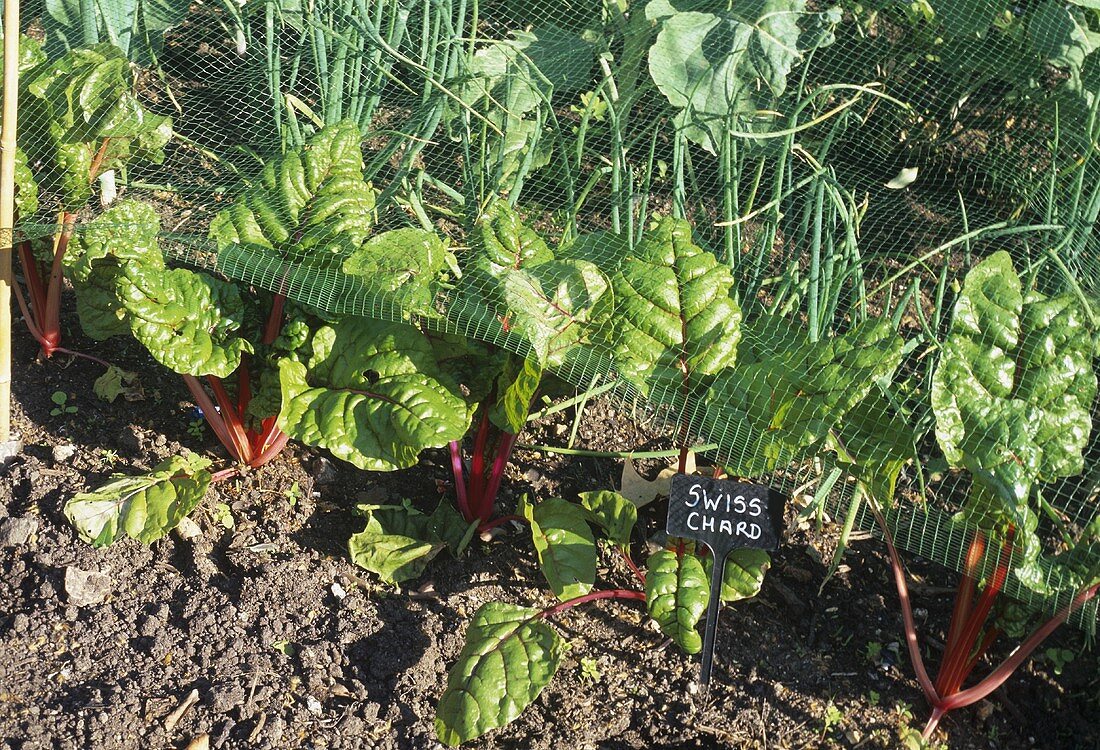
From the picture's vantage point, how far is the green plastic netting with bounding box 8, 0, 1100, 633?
6.11 ft

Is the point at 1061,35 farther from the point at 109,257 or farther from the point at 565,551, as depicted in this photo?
the point at 109,257

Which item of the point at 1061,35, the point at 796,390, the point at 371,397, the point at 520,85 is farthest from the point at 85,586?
the point at 1061,35

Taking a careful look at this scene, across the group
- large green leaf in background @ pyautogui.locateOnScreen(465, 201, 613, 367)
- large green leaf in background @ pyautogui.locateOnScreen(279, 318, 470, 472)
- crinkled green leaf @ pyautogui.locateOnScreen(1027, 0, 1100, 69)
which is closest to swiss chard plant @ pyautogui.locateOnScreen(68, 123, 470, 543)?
large green leaf in background @ pyautogui.locateOnScreen(279, 318, 470, 472)

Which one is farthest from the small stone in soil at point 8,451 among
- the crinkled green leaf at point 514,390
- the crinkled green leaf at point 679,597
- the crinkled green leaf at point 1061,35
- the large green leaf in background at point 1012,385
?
the crinkled green leaf at point 1061,35

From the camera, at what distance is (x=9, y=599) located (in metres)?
1.74

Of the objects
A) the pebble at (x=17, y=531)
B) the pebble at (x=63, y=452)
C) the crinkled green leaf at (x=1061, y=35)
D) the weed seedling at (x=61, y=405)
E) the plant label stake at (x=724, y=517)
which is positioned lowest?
the pebble at (x=17, y=531)

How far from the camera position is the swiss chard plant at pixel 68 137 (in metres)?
2.04

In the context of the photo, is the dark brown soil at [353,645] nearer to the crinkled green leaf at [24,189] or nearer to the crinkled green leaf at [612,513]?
the crinkled green leaf at [612,513]

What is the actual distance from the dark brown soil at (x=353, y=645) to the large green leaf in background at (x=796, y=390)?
14.2 inches

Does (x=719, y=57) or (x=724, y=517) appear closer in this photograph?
(x=724, y=517)

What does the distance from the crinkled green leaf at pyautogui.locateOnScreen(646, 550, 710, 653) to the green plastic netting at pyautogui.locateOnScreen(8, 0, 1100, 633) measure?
0.64 feet

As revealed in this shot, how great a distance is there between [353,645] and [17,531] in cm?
58

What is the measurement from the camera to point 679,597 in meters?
1.62

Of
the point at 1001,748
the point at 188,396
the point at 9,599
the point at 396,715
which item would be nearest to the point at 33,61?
the point at 188,396
